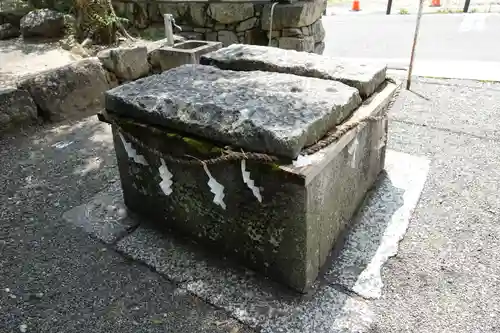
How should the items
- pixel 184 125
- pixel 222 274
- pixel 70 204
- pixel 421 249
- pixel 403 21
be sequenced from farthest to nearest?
pixel 403 21 → pixel 70 204 → pixel 421 249 → pixel 222 274 → pixel 184 125

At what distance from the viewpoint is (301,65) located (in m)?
2.65

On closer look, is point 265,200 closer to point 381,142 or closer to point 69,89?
point 381,142

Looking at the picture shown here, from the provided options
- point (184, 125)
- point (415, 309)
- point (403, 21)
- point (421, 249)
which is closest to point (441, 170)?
point (421, 249)

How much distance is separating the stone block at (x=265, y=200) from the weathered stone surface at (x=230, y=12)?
3.56m

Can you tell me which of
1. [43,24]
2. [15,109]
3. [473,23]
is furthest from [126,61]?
[473,23]

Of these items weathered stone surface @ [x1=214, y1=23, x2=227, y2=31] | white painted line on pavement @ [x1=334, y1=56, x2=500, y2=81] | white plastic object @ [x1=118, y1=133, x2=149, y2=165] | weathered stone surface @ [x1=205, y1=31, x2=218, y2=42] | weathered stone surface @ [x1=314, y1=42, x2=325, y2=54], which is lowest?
white painted line on pavement @ [x1=334, y1=56, x2=500, y2=81]

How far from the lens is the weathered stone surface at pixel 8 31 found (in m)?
5.95

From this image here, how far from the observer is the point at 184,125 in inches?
80.4

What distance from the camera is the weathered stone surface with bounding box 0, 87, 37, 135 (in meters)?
3.89

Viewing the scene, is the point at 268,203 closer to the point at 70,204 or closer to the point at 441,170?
the point at 70,204

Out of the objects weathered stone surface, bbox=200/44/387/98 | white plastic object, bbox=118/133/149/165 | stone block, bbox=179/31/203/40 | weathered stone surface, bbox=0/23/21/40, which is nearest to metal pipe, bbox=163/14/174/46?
stone block, bbox=179/31/203/40

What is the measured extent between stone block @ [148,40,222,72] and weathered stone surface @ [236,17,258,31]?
1.24 metres

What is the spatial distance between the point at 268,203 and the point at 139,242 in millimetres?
959

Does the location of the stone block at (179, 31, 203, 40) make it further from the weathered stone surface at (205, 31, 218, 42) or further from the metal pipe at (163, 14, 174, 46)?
the metal pipe at (163, 14, 174, 46)
